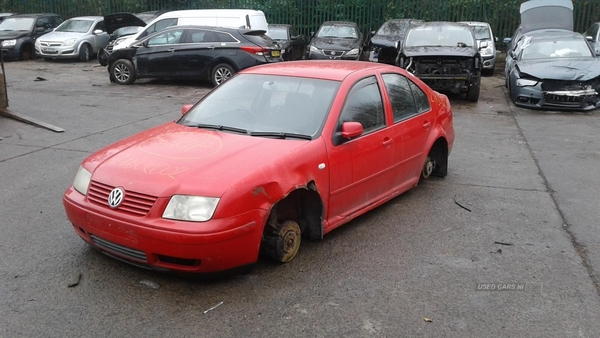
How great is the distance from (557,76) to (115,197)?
1070cm

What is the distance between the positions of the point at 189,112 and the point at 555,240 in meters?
3.59

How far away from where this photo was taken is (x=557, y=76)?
40.6ft

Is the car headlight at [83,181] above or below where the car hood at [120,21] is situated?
below

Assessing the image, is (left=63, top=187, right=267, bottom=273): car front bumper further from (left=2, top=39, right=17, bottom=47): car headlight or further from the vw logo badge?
(left=2, top=39, right=17, bottom=47): car headlight

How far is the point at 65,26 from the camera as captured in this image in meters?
22.5

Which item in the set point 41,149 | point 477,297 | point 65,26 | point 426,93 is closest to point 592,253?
point 477,297

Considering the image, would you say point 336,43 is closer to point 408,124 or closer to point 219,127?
point 408,124

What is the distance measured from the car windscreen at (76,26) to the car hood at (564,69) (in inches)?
628

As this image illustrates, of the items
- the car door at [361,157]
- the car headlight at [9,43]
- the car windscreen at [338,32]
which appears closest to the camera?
the car door at [361,157]

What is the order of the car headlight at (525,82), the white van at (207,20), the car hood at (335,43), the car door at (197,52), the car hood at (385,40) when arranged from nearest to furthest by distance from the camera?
the car headlight at (525,82)
the car door at (197,52)
the white van at (207,20)
the car hood at (335,43)
the car hood at (385,40)

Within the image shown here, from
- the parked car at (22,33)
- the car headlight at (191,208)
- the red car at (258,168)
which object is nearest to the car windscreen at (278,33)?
the parked car at (22,33)

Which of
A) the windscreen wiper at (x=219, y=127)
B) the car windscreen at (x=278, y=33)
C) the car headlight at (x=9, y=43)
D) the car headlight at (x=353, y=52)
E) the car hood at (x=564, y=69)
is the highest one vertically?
the car windscreen at (x=278, y=33)

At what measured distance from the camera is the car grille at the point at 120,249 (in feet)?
13.7

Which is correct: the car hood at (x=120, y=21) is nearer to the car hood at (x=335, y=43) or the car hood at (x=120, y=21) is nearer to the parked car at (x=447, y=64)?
the car hood at (x=335, y=43)
